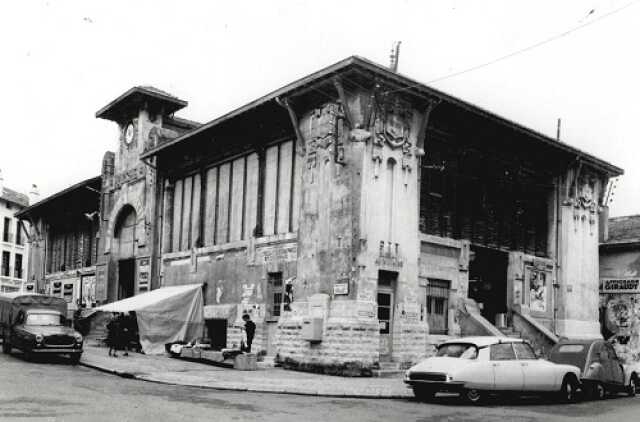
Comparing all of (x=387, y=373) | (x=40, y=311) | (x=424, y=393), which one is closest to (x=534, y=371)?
(x=424, y=393)

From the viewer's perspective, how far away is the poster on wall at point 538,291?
90.4ft

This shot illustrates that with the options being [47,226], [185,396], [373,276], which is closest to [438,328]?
[373,276]

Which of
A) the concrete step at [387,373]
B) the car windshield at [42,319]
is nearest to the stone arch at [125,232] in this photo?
the car windshield at [42,319]

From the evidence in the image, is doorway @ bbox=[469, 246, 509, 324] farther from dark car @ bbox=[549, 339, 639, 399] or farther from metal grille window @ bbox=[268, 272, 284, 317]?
dark car @ bbox=[549, 339, 639, 399]

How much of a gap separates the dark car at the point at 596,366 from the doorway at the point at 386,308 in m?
4.67

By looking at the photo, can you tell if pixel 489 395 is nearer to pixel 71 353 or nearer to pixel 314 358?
pixel 314 358

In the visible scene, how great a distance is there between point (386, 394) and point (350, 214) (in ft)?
19.8

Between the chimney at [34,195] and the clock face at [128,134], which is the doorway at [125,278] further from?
the chimney at [34,195]

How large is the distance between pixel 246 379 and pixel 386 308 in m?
5.09

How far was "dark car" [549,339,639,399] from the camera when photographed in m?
17.7

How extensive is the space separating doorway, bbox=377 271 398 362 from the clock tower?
12.2m

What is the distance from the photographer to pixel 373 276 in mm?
20938

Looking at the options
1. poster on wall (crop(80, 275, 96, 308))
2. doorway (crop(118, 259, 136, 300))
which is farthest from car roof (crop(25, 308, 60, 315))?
poster on wall (crop(80, 275, 96, 308))

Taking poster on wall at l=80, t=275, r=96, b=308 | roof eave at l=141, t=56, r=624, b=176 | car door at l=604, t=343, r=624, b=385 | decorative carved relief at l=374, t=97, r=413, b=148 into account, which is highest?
roof eave at l=141, t=56, r=624, b=176
